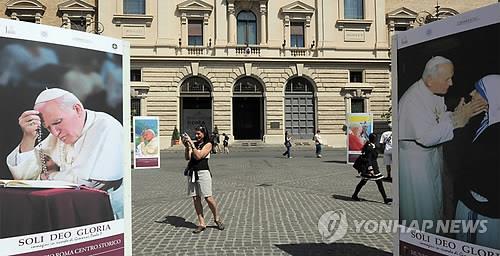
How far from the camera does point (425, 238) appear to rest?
4344mm

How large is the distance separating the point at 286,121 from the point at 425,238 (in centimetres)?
3619

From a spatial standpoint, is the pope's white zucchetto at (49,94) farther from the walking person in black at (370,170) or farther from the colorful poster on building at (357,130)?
the colorful poster on building at (357,130)

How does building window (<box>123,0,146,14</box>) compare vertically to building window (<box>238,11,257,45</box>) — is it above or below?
above

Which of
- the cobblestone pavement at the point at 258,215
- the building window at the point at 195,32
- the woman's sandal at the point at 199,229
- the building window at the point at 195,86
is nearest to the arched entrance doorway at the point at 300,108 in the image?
the building window at the point at 195,86

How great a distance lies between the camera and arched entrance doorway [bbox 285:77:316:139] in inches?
1599

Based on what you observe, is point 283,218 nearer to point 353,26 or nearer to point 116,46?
point 116,46

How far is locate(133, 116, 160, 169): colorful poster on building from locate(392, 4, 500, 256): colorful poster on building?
16.6 m

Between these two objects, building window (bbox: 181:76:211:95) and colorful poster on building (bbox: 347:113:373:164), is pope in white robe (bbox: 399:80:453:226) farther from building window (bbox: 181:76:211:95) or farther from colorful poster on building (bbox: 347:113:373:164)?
building window (bbox: 181:76:211:95)

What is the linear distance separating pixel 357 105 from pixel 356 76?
8.66 ft

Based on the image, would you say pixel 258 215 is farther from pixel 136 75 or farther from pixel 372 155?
pixel 136 75

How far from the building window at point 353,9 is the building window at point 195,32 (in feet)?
43.3

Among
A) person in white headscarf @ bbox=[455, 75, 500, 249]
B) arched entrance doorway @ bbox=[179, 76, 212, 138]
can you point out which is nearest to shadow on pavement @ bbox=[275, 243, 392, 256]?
person in white headscarf @ bbox=[455, 75, 500, 249]

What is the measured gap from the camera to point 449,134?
4.00 metres

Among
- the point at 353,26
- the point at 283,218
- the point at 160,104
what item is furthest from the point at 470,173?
the point at 353,26
